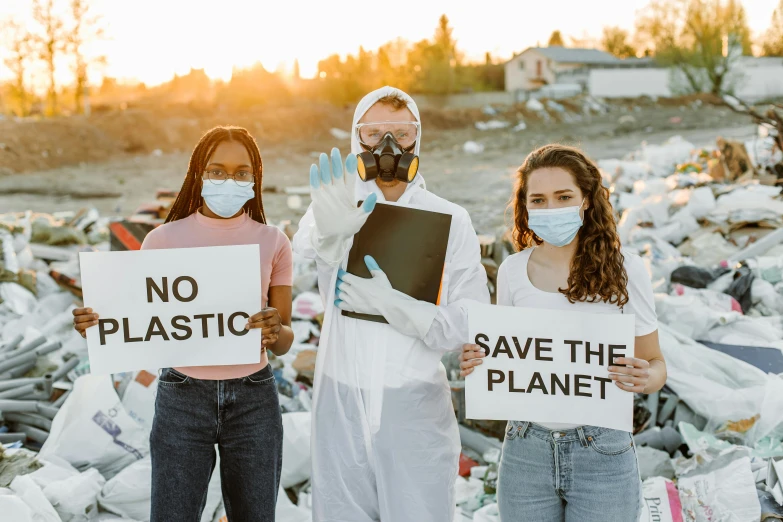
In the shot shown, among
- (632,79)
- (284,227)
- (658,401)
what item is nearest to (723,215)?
(658,401)

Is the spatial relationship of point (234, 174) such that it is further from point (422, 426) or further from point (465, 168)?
point (465, 168)

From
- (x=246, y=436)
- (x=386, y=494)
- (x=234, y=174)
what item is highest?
(x=234, y=174)

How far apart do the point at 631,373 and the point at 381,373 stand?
74 centimetres

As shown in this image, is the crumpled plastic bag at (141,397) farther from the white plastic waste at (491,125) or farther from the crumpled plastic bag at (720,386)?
the white plastic waste at (491,125)

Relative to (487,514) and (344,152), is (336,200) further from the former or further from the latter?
(344,152)

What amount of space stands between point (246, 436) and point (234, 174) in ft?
2.76

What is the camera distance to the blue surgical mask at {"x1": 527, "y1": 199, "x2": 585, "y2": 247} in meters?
2.07

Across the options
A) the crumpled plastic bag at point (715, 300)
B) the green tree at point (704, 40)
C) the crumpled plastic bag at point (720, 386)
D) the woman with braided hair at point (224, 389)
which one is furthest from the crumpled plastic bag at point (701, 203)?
the green tree at point (704, 40)

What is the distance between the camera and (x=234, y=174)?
2281 mm

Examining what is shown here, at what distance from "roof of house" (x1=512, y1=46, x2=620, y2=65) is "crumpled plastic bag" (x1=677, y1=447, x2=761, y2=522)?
2202 inches

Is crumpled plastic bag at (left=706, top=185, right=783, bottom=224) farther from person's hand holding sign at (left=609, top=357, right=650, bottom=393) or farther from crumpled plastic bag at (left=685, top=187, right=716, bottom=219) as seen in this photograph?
person's hand holding sign at (left=609, top=357, right=650, bottom=393)

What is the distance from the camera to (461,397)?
4215mm

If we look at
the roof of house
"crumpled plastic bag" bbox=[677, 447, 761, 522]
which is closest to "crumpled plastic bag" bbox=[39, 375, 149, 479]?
"crumpled plastic bag" bbox=[677, 447, 761, 522]

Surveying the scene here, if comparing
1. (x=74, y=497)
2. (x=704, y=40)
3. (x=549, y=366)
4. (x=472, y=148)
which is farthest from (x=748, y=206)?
(x=704, y=40)
